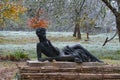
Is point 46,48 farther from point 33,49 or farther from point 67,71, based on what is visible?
point 33,49

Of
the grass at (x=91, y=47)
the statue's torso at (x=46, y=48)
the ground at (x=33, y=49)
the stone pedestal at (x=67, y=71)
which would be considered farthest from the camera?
the grass at (x=91, y=47)

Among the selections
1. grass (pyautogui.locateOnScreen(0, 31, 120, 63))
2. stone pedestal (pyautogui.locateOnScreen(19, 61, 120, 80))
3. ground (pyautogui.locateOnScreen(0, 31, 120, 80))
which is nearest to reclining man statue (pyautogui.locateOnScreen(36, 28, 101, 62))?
stone pedestal (pyautogui.locateOnScreen(19, 61, 120, 80))

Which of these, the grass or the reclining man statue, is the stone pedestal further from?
the grass

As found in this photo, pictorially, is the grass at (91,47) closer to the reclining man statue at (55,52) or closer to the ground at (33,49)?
the ground at (33,49)

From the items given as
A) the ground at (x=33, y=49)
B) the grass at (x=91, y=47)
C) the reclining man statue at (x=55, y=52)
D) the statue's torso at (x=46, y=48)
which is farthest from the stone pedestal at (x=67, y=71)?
the grass at (x=91, y=47)

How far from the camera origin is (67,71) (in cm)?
1057

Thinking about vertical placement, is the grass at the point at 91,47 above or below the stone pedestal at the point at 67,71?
below

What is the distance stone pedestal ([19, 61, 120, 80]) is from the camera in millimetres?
10359

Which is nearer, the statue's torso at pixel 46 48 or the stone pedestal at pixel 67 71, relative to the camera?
the stone pedestal at pixel 67 71

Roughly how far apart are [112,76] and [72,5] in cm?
1274

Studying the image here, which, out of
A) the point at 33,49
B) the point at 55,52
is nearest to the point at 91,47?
the point at 33,49

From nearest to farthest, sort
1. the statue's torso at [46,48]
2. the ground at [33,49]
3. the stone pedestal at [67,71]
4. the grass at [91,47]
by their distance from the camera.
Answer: the stone pedestal at [67,71], the statue's torso at [46,48], the ground at [33,49], the grass at [91,47]

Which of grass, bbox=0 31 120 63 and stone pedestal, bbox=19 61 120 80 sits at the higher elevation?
stone pedestal, bbox=19 61 120 80

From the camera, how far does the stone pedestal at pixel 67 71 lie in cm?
1036
